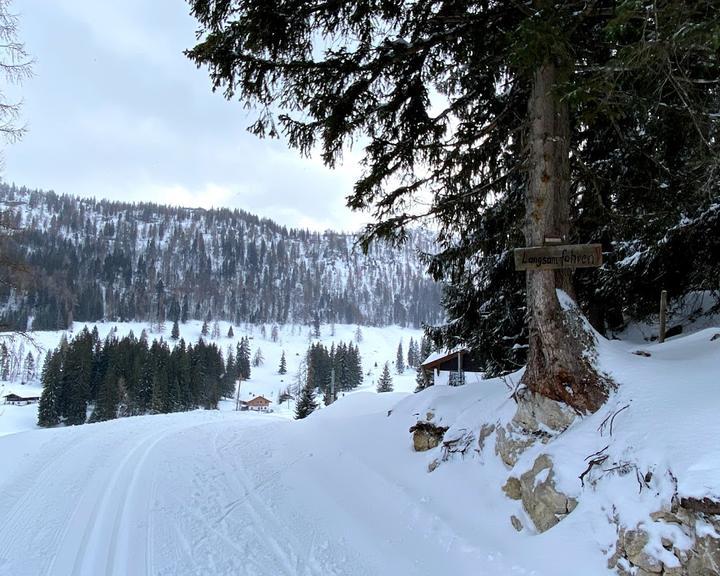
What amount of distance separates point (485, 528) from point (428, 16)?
6124 millimetres

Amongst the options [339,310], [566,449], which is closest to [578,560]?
[566,449]

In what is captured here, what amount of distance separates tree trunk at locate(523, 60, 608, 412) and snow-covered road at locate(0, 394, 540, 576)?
1.79 metres

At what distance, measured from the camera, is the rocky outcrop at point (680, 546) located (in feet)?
8.84

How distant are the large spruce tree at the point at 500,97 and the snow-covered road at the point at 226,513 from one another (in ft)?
7.31

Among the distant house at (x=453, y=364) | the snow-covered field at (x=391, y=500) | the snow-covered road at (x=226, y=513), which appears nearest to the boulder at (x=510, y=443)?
the snow-covered field at (x=391, y=500)

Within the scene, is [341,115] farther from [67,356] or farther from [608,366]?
[67,356]

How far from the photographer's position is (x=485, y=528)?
427cm

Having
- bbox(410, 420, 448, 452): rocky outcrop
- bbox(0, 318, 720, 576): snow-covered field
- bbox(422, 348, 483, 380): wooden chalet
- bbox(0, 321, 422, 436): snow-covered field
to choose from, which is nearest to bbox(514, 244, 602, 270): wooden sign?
bbox(0, 318, 720, 576): snow-covered field

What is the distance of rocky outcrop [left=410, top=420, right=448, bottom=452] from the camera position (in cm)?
656

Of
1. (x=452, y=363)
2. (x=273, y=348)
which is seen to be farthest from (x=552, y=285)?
(x=273, y=348)

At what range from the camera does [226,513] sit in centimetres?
542

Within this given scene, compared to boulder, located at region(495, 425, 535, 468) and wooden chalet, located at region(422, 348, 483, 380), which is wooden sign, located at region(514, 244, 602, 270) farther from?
wooden chalet, located at region(422, 348, 483, 380)

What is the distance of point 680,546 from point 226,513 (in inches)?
180

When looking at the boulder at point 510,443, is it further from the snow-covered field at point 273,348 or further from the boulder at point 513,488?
the snow-covered field at point 273,348
